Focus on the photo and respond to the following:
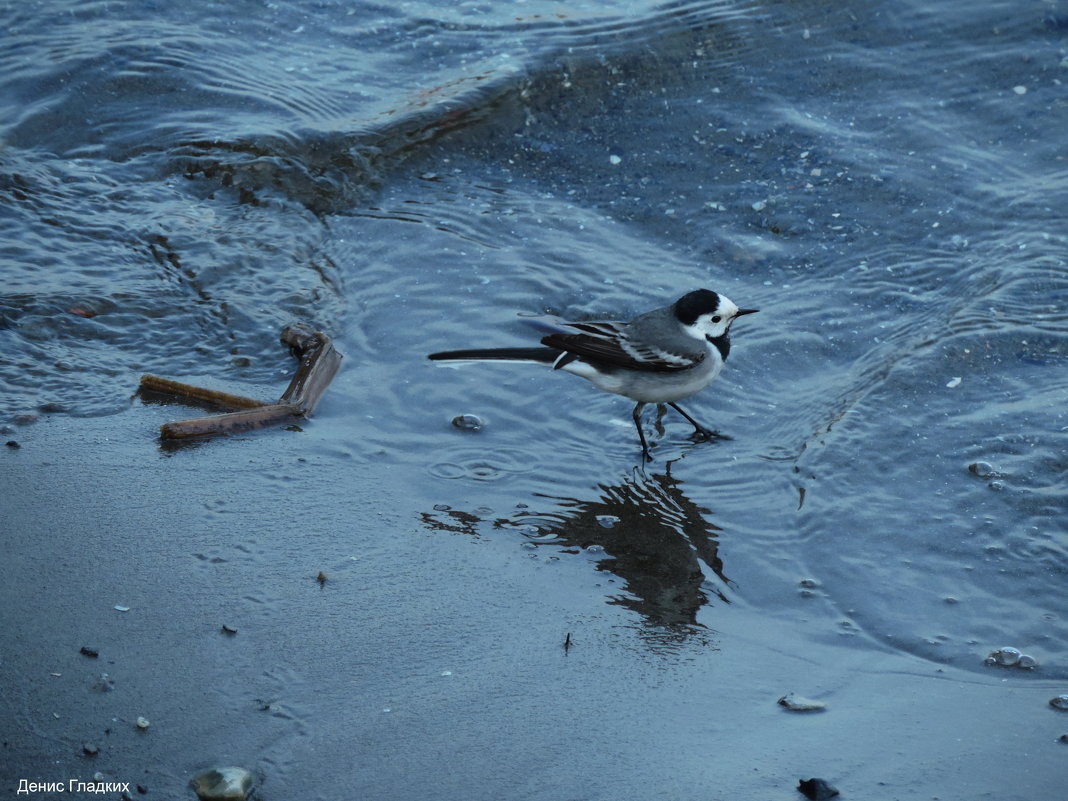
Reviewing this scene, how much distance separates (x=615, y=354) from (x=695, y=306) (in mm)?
528

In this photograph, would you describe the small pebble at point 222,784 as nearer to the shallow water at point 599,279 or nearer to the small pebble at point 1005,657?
the shallow water at point 599,279

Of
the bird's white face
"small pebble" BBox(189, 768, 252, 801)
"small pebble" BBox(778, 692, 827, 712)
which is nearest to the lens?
"small pebble" BBox(189, 768, 252, 801)

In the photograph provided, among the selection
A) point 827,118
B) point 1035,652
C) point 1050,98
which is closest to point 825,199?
point 827,118

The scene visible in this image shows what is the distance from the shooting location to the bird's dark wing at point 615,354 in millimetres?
5730

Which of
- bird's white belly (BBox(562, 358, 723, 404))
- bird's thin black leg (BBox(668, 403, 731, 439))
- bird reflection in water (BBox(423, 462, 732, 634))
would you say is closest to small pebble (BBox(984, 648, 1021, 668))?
bird reflection in water (BBox(423, 462, 732, 634))

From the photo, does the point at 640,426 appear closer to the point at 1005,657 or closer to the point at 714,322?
the point at 714,322

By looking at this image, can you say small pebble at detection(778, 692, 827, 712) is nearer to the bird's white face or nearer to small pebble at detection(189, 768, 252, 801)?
small pebble at detection(189, 768, 252, 801)

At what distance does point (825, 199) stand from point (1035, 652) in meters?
4.15

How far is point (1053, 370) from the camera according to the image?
236 inches

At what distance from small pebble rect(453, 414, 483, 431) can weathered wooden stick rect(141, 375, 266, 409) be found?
3.17 ft

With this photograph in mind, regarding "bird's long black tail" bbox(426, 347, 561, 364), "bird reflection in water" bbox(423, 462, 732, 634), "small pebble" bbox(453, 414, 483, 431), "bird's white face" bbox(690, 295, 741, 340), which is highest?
"bird's white face" bbox(690, 295, 741, 340)

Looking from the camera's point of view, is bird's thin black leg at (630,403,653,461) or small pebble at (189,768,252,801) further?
bird's thin black leg at (630,403,653,461)

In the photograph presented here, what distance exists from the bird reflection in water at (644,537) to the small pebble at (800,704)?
1.79 feet

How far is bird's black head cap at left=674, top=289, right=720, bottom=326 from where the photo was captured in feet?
19.5
